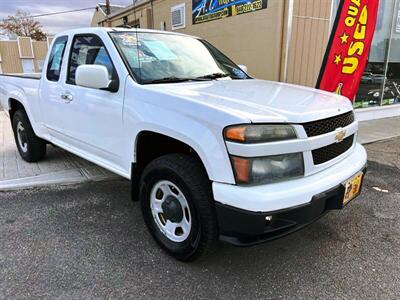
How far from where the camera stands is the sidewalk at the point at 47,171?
4426mm

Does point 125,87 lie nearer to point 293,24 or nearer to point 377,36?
point 293,24

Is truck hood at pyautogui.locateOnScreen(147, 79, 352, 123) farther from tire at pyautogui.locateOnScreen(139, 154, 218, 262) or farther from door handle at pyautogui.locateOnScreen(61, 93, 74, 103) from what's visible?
door handle at pyautogui.locateOnScreen(61, 93, 74, 103)

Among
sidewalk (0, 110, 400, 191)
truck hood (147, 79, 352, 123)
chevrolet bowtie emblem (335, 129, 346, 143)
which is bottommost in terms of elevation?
sidewalk (0, 110, 400, 191)

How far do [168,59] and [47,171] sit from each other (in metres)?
2.56

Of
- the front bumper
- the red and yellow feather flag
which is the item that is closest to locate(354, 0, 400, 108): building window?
the red and yellow feather flag

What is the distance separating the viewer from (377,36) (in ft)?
28.2

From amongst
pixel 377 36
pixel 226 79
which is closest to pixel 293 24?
pixel 377 36

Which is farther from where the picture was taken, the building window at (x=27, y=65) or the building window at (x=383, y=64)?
the building window at (x=27, y=65)

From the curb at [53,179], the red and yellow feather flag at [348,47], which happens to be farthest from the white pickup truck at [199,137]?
the red and yellow feather flag at [348,47]

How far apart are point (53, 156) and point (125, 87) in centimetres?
312

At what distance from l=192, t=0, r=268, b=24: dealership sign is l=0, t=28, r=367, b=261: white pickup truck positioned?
4157 mm

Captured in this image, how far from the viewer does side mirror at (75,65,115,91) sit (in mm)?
2926

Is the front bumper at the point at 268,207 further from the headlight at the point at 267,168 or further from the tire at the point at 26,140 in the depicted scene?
the tire at the point at 26,140

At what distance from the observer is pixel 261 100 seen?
2602 mm
